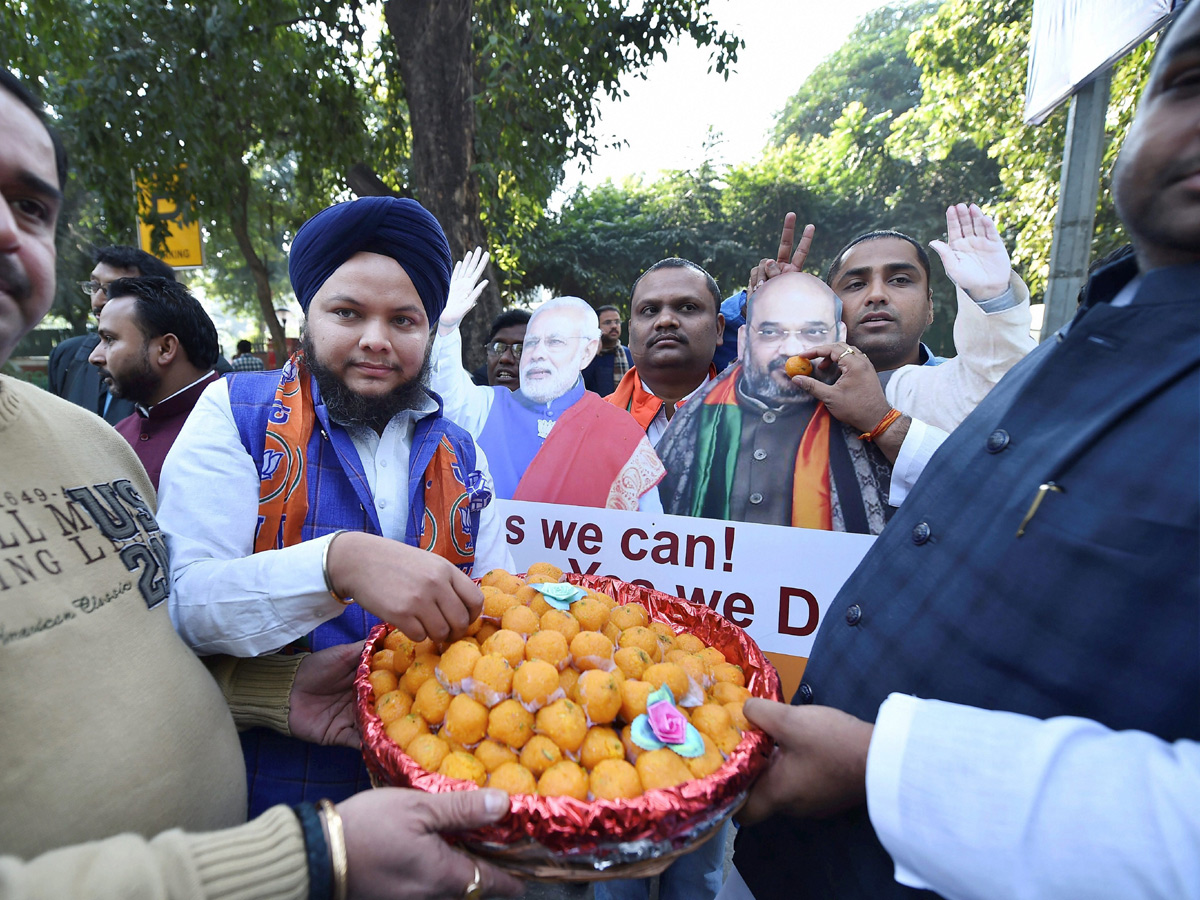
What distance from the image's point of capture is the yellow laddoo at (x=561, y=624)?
1.29 m

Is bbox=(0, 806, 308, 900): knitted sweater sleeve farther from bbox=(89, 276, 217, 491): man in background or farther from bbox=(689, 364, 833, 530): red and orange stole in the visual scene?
bbox=(89, 276, 217, 491): man in background

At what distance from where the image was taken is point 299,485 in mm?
1468

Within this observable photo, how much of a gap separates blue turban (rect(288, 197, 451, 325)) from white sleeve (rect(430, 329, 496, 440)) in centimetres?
95

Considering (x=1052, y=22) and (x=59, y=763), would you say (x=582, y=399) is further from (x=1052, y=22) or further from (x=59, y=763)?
(x=1052, y=22)

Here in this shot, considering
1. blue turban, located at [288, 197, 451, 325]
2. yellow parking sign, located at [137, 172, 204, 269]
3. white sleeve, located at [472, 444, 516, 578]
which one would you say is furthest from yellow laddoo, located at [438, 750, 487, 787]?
yellow parking sign, located at [137, 172, 204, 269]

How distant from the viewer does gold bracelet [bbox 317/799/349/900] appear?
2.82ft

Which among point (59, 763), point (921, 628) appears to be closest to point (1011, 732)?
point (921, 628)

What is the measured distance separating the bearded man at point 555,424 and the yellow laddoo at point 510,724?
119 centimetres

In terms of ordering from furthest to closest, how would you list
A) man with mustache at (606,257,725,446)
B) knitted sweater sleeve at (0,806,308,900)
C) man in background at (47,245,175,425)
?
man in background at (47,245,175,425)
man with mustache at (606,257,725,446)
knitted sweater sleeve at (0,806,308,900)

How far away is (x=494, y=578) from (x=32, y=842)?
2.83 ft

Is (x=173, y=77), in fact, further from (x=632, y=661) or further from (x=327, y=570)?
(x=632, y=661)

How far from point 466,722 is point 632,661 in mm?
353

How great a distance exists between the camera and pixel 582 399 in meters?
2.57

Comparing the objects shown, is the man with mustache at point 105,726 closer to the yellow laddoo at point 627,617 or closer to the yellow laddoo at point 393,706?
the yellow laddoo at point 393,706
